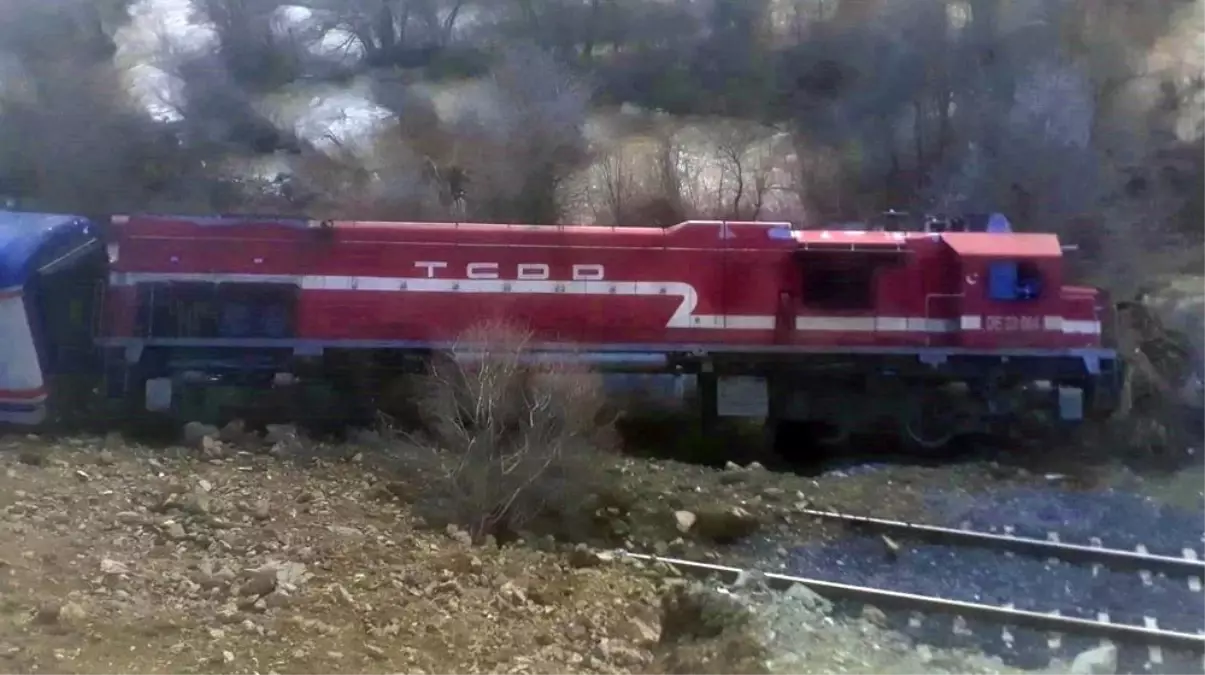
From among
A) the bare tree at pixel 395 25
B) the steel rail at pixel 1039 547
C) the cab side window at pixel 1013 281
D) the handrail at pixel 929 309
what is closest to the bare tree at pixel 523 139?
the bare tree at pixel 395 25

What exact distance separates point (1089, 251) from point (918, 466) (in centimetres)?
554

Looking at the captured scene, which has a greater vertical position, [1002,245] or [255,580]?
[1002,245]

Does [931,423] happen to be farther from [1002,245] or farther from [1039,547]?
[1039,547]

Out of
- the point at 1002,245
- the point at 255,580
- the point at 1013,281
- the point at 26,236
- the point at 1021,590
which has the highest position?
the point at 26,236

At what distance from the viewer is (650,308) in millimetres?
10836

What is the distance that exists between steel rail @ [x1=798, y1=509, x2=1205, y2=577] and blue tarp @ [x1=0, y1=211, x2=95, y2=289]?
23.7 ft

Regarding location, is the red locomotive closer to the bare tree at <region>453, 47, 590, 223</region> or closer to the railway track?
the railway track

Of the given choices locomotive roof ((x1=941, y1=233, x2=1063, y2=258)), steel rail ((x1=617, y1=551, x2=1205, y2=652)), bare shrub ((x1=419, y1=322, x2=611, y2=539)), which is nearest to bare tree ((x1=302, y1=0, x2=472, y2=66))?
locomotive roof ((x1=941, y1=233, x2=1063, y2=258))

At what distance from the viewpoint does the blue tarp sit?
9445 mm

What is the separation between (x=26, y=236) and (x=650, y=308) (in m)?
5.95

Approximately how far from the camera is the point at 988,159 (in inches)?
588

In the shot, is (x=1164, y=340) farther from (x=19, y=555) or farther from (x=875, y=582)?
(x=19, y=555)

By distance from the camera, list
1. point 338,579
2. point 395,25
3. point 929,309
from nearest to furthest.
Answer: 1. point 338,579
2. point 929,309
3. point 395,25

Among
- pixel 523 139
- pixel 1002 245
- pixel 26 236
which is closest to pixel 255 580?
pixel 26 236
